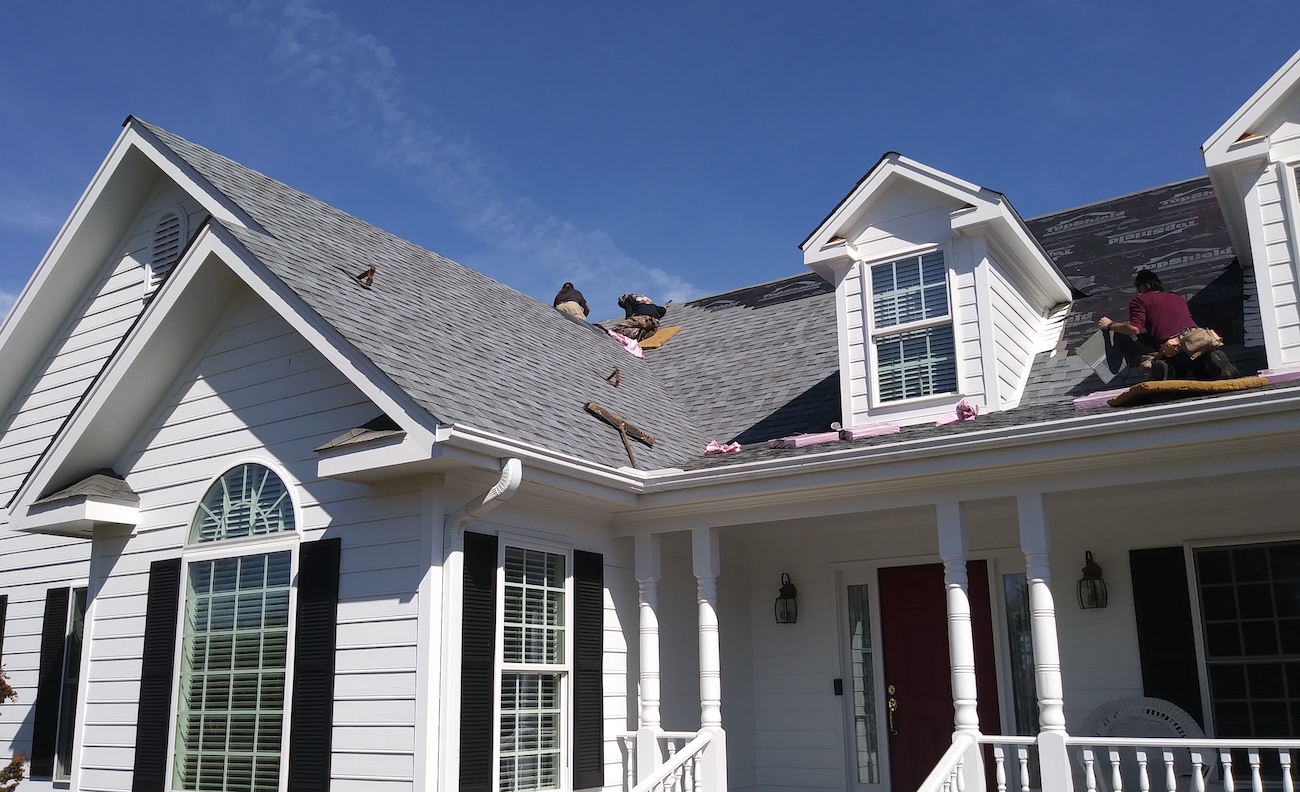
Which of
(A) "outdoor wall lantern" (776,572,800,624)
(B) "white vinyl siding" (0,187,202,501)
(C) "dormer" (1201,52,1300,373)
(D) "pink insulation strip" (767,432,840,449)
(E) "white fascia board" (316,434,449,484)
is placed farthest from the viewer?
(B) "white vinyl siding" (0,187,202,501)

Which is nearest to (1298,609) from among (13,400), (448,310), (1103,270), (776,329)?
(1103,270)

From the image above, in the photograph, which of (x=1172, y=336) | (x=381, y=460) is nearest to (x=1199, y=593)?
(x=1172, y=336)

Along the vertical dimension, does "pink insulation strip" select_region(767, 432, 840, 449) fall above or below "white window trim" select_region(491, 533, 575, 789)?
above

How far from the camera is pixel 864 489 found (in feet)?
24.5

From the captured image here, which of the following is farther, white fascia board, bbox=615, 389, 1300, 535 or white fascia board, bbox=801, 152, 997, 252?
white fascia board, bbox=801, 152, 997, 252

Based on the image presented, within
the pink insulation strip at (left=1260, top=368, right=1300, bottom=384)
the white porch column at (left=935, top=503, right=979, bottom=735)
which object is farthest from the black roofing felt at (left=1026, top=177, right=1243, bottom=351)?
the white porch column at (left=935, top=503, right=979, bottom=735)

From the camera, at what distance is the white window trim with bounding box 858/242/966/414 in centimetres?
876

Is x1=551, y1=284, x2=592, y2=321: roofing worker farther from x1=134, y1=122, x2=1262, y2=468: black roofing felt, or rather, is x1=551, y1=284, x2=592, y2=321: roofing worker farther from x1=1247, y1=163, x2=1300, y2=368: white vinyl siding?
x1=1247, y1=163, x2=1300, y2=368: white vinyl siding

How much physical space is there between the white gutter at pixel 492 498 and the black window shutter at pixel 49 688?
456 centimetres

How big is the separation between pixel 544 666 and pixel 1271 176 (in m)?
6.28

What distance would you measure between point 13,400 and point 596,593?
23.4 feet

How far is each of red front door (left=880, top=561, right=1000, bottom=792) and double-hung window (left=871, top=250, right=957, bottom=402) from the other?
159 centimetres

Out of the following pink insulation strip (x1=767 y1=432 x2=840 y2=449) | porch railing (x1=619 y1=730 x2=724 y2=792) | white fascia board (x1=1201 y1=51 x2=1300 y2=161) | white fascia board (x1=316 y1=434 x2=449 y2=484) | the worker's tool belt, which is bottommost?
porch railing (x1=619 y1=730 x2=724 y2=792)

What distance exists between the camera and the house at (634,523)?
22.1 ft
